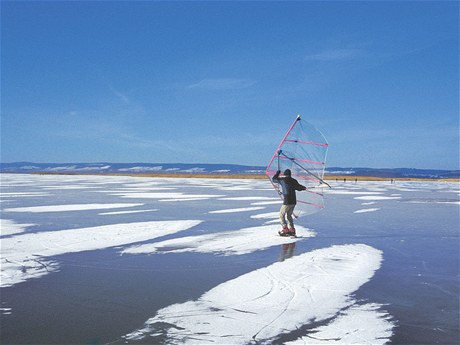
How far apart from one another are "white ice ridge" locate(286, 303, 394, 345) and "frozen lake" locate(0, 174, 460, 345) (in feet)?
0.04

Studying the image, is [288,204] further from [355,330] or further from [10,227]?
[10,227]

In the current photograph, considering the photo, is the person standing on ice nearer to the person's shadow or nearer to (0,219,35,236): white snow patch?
the person's shadow

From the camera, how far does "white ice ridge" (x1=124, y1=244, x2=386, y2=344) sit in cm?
412

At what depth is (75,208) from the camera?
15508 millimetres

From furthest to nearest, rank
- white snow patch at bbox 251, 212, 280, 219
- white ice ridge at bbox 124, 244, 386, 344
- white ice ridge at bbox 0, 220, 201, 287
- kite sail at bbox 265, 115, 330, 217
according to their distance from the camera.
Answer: white snow patch at bbox 251, 212, 280, 219
kite sail at bbox 265, 115, 330, 217
white ice ridge at bbox 0, 220, 201, 287
white ice ridge at bbox 124, 244, 386, 344

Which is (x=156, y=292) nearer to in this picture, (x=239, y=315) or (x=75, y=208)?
(x=239, y=315)

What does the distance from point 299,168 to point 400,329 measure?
25.8 feet

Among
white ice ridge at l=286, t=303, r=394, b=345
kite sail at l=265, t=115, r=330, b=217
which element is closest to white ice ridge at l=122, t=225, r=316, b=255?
kite sail at l=265, t=115, r=330, b=217

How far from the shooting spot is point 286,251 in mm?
8109

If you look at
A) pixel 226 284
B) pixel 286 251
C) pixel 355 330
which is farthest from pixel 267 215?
pixel 355 330

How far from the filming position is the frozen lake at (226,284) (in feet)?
13.8

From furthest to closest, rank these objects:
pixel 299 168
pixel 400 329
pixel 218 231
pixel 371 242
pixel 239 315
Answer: pixel 299 168, pixel 218 231, pixel 371 242, pixel 239 315, pixel 400 329

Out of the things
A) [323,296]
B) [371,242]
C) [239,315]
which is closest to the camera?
[239,315]

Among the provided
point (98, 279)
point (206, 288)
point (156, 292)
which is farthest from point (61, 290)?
point (206, 288)
